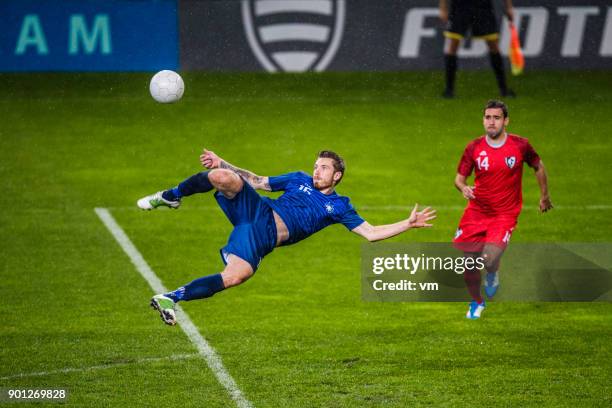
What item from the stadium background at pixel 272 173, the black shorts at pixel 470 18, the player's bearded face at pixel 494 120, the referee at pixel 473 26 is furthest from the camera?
the black shorts at pixel 470 18

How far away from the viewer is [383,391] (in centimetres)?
948

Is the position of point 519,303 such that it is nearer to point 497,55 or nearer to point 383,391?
point 383,391

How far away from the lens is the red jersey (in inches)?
431

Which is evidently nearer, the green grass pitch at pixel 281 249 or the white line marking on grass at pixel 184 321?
the white line marking on grass at pixel 184 321

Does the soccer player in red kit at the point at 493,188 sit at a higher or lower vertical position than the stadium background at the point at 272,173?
higher

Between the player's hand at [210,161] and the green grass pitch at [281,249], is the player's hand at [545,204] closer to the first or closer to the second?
the green grass pitch at [281,249]

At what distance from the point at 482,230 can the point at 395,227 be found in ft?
→ 5.81

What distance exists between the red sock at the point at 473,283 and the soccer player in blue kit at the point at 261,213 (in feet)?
6.00

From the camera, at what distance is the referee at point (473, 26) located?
20906 millimetres

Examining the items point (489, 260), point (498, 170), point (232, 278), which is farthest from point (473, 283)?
point (232, 278)

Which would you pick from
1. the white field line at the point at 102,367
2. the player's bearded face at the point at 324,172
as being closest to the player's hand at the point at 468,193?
the player's bearded face at the point at 324,172

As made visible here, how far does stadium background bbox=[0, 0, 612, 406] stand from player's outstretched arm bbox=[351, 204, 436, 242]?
3.88ft

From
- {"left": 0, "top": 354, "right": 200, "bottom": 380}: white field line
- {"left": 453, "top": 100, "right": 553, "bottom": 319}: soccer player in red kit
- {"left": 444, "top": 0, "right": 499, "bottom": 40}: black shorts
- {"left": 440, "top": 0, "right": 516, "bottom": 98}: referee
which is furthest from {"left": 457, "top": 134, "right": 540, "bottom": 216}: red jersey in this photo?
{"left": 444, "top": 0, "right": 499, "bottom": 40}: black shorts

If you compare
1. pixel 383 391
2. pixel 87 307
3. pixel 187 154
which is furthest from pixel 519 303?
pixel 187 154
